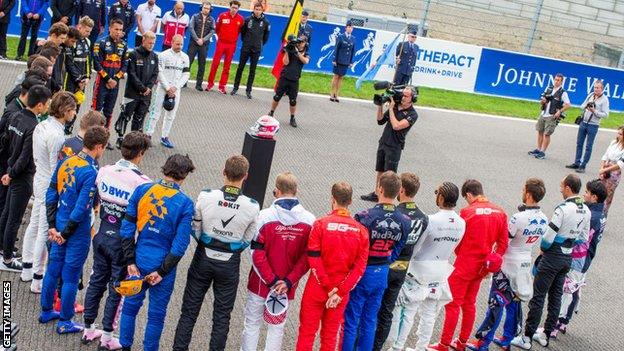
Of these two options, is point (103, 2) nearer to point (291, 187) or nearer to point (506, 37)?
point (291, 187)

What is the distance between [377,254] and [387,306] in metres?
0.70

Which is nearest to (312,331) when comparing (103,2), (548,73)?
(103,2)

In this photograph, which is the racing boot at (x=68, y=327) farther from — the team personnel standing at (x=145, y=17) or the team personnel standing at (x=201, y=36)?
the team personnel standing at (x=145, y=17)

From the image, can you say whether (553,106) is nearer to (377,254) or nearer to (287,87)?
(287,87)

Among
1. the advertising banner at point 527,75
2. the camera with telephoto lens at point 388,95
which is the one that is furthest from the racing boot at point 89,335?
the advertising banner at point 527,75

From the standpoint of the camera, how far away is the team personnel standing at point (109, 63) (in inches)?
460

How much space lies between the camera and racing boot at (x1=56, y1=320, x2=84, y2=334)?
6.99m

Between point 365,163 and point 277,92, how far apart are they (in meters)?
2.21

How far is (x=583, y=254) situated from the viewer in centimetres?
862

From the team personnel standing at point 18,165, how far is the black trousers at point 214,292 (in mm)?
2219

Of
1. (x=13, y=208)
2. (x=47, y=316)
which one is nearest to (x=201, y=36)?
(x=13, y=208)

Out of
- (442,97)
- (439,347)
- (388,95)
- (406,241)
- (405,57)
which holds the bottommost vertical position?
(439,347)

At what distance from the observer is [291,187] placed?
6.54 m

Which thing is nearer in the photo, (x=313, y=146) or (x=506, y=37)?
(x=313, y=146)
